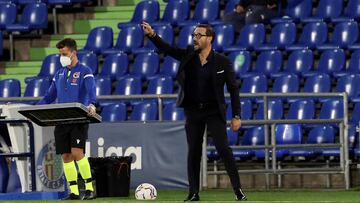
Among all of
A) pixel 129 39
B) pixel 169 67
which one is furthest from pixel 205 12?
pixel 169 67

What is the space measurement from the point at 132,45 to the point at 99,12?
1965 millimetres

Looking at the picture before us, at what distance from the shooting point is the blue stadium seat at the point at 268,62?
22.2 m

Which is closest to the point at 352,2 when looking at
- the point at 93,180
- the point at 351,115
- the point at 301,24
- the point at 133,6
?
the point at 301,24

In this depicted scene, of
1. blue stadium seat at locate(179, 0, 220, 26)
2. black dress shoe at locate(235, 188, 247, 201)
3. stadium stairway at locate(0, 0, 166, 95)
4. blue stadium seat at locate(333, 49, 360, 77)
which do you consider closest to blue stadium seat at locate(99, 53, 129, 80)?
blue stadium seat at locate(179, 0, 220, 26)

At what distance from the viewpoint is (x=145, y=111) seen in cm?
2142

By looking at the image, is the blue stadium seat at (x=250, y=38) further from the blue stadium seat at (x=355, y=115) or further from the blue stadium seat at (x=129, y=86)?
the blue stadium seat at (x=355, y=115)

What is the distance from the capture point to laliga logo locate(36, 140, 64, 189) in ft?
55.8

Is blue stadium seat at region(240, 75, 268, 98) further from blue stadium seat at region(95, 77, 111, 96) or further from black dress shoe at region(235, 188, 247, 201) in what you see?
black dress shoe at region(235, 188, 247, 201)

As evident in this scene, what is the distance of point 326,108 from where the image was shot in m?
20.7

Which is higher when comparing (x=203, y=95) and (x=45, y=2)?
(x=45, y=2)

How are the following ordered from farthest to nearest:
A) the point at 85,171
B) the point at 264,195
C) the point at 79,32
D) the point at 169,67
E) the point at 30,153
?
the point at 79,32 < the point at 169,67 < the point at 264,195 < the point at 30,153 < the point at 85,171

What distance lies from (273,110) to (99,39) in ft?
16.6

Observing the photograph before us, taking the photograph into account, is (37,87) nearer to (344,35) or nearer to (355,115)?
(344,35)

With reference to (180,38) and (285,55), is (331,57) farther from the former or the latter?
(180,38)
